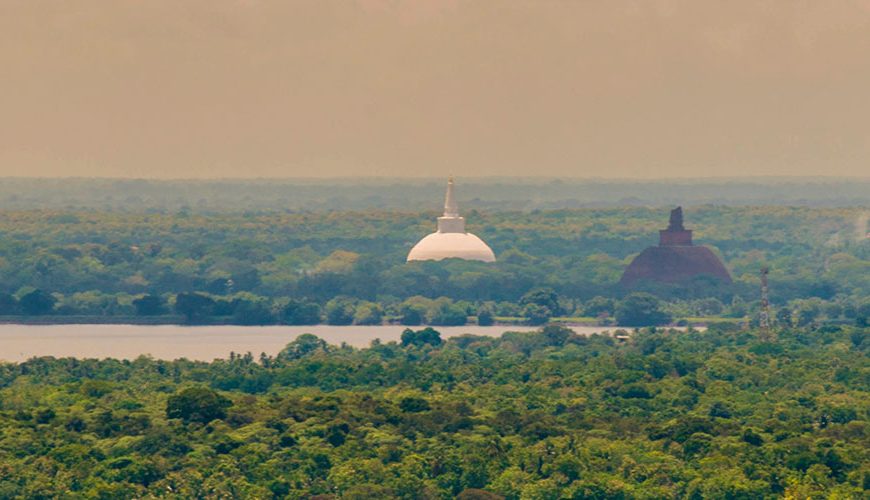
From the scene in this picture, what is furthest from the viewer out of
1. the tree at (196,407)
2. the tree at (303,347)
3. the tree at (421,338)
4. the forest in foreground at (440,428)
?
the tree at (421,338)

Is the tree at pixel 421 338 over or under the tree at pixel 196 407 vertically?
under

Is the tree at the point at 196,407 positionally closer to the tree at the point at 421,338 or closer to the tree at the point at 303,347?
the tree at the point at 303,347

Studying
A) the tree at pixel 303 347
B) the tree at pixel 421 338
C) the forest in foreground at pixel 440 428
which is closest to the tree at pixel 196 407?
the forest in foreground at pixel 440 428

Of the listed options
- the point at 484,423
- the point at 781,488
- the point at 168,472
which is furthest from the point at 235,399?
the point at 781,488

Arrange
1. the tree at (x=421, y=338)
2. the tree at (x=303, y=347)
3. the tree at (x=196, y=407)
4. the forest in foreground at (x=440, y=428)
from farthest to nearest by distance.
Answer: the tree at (x=421, y=338) → the tree at (x=303, y=347) → the tree at (x=196, y=407) → the forest in foreground at (x=440, y=428)

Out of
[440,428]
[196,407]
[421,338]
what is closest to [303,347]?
[421,338]

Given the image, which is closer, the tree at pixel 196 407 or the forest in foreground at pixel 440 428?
the forest in foreground at pixel 440 428

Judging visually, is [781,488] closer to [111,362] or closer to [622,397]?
[622,397]
